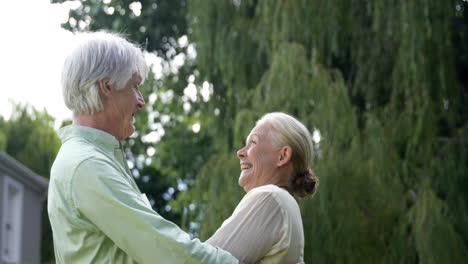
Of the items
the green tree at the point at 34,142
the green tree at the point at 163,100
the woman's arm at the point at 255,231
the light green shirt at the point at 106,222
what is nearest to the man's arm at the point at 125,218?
the light green shirt at the point at 106,222

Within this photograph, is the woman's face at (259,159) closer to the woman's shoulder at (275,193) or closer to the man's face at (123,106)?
the woman's shoulder at (275,193)

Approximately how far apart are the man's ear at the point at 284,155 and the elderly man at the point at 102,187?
0.75 meters

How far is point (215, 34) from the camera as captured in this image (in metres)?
10.2

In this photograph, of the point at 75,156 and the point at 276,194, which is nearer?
the point at 75,156

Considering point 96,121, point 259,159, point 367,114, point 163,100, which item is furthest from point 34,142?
point 96,121

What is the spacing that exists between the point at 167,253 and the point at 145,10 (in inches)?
548

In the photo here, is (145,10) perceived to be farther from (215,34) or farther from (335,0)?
(335,0)

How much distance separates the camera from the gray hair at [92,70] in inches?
105

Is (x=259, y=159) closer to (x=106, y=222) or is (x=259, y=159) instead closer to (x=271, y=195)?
(x=271, y=195)

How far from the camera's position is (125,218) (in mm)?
2451

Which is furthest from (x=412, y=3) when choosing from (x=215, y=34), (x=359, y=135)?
(x=215, y=34)

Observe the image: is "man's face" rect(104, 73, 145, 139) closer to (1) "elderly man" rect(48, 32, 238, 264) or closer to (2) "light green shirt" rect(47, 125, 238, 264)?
(1) "elderly man" rect(48, 32, 238, 264)

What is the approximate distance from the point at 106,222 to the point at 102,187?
10 centimetres

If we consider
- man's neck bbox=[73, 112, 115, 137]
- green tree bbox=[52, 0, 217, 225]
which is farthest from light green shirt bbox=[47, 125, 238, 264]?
green tree bbox=[52, 0, 217, 225]
